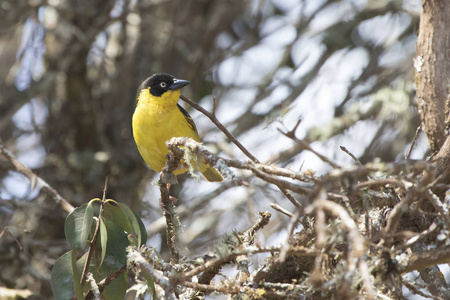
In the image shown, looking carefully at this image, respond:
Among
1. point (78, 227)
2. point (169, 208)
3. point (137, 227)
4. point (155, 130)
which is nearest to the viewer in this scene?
point (78, 227)

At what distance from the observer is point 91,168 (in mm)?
5992

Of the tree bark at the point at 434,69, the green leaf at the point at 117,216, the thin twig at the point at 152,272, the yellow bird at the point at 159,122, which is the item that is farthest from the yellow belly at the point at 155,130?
the tree bark at the point at 434,69

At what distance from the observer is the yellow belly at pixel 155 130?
400 centimetres

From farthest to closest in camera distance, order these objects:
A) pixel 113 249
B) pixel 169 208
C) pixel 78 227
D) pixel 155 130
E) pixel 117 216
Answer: pixel 155 130
pixel 169 208
pixel 117 216
pixel 113 249
pixel 78 227

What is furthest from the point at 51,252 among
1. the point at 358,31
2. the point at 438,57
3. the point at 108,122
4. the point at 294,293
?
the point at 358,31

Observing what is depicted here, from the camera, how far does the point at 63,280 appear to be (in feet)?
8.55

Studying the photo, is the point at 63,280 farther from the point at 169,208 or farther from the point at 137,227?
the point at 169,208

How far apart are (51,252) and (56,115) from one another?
2.02 m

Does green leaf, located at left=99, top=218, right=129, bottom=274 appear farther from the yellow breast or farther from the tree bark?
the tree bark

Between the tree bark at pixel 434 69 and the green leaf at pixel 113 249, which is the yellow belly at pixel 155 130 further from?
the tree bark at pixel 434 69

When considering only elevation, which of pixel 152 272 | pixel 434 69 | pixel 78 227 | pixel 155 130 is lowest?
pixel 152 272

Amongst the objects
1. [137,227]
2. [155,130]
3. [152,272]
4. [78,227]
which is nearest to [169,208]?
[137,227]

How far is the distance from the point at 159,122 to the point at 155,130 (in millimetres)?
96

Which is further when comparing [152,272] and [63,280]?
[63,280]
